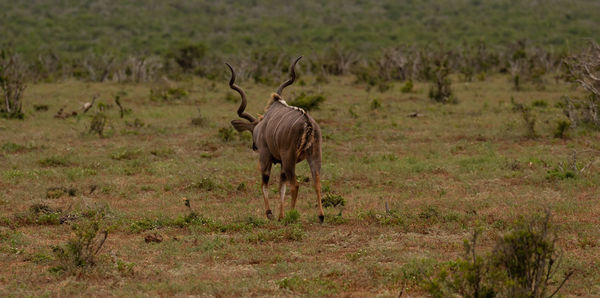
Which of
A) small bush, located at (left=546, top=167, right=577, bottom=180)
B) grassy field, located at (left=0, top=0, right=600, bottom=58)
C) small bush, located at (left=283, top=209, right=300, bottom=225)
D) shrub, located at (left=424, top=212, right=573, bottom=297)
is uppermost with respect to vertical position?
shrub, located at (left=424, top=212, right=573, bottom=297)

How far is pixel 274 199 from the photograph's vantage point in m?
11.1

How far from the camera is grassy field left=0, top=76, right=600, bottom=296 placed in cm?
711

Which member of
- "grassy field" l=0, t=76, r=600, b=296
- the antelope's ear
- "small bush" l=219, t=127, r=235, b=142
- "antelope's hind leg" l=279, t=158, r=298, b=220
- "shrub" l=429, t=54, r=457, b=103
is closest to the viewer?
"grassy field" l=0, t=76, r=600, b=296

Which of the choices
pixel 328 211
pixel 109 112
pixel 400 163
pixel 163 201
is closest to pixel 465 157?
pixel 400 163

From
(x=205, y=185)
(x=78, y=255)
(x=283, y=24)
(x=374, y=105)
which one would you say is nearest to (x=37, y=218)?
(x=78, y=255)

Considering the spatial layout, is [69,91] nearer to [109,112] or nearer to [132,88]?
[132,88]

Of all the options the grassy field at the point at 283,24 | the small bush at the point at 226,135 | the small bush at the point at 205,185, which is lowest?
the grassy field at the point at 283,24

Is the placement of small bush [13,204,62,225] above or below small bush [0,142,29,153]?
above

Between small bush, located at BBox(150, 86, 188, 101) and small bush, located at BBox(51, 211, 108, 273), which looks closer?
small bush, located at BBox(51, 211, 108, 273)

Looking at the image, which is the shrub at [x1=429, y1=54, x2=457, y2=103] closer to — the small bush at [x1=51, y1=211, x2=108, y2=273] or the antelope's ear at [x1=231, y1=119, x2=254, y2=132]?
the antelope's ear at [x1=231, y1=119, x2=254, y2=132]

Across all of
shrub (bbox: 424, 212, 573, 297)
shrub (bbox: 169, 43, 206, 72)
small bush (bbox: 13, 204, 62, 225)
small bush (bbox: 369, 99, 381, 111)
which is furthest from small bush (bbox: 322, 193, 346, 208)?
shrub (bbox: 169, 43, 206, 72)

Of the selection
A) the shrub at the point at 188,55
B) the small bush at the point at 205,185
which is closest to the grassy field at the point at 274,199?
the small bush at the point at 205,185

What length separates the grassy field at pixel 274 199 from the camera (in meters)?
7.11

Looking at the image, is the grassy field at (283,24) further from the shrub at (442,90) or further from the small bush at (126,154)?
the small bush at (126,154)
